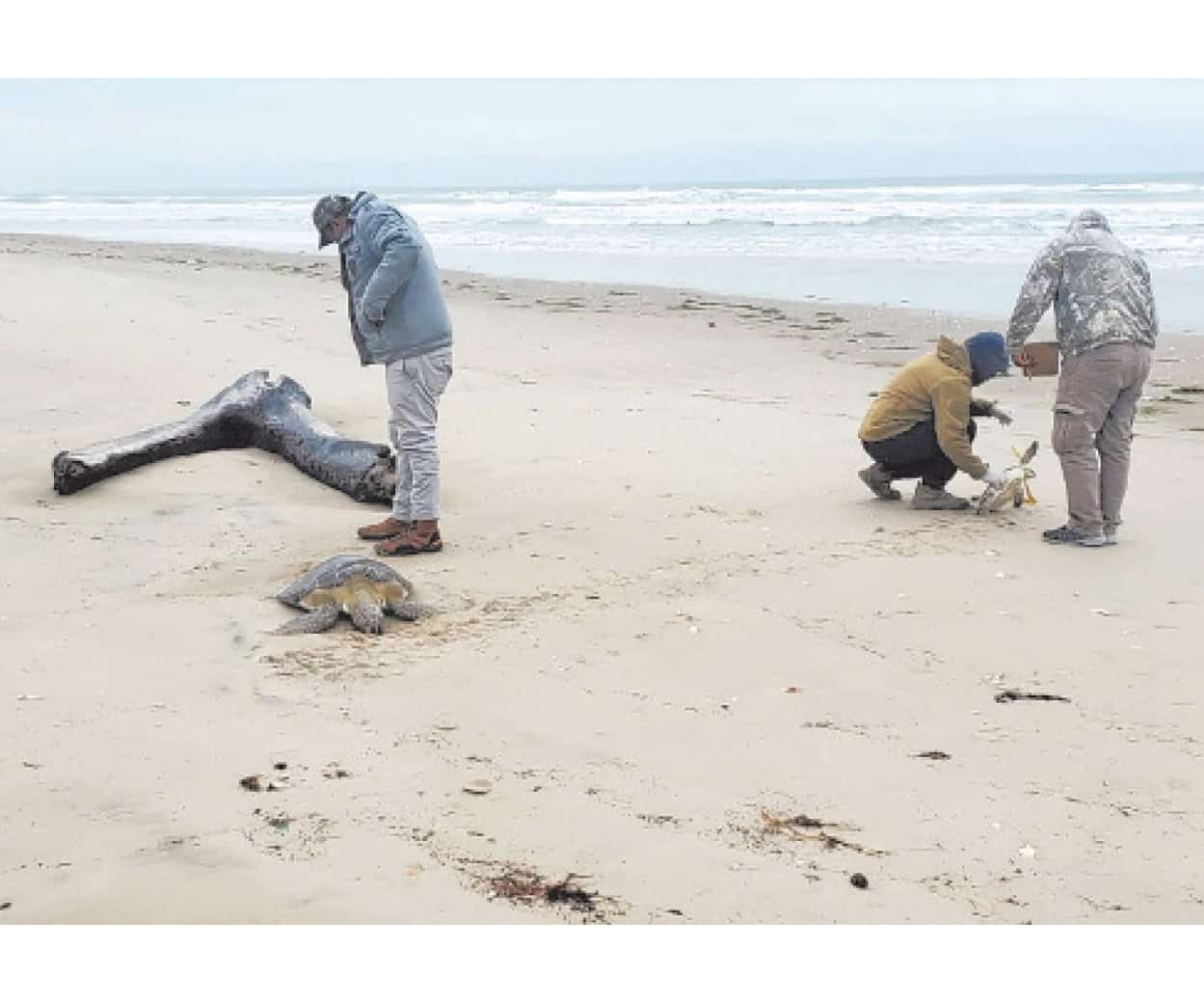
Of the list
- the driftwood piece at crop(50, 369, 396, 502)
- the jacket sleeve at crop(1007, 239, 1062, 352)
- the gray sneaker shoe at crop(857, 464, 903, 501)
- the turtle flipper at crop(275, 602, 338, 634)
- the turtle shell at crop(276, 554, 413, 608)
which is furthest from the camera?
the gray sneaker shoe at crop(857, 464, 903, 501)

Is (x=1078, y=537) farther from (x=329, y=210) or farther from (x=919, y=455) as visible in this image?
(x=329, y=210)

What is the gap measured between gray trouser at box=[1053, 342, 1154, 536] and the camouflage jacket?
0.08 meters

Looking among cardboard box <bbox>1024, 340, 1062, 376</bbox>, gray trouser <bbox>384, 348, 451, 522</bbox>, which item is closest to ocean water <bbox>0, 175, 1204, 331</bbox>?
cardboard box <bbox>1024, 340, 1062, 376</bbox>

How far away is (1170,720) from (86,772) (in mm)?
3357

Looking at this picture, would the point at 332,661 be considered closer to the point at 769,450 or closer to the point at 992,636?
the point at 992,636

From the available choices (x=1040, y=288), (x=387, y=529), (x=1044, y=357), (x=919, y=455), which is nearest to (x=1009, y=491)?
(x=919, y=455)

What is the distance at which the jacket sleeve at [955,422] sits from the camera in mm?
7371

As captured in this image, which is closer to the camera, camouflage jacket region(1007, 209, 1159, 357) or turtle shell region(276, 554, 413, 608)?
turtle shell region(276, 554, 413, 608)

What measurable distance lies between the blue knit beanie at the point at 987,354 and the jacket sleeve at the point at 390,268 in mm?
2919

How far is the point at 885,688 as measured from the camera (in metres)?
4.91

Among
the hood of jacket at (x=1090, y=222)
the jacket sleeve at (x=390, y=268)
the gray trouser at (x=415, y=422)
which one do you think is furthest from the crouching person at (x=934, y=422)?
the jacket sleeve at (x=390, y=268)

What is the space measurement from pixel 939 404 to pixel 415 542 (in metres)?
2.82

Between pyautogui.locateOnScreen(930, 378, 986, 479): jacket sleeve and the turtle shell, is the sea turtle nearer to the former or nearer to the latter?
pyautogui.locateOnScreen(930, 378, 986, 479): jacket sleeve

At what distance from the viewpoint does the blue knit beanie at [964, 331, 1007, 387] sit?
24.2 feet
